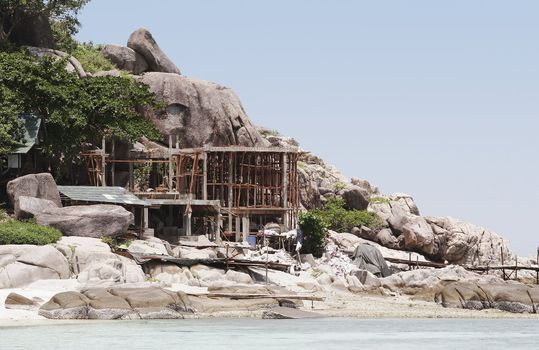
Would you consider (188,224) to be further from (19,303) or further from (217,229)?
(19,303)

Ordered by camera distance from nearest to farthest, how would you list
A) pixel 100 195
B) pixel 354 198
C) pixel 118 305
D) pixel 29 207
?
1. pixel 118 305
2. pixel 29 207
3. pixel 100 195
4. pixel 354 198

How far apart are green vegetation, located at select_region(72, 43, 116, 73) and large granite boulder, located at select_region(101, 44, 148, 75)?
481mm

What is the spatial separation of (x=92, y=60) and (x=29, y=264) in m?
30.8

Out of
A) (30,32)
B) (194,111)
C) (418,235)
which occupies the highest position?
(30,32)

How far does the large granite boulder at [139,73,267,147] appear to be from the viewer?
6469cm

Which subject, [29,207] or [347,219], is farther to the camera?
[347,219]

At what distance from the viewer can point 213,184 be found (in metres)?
60.6

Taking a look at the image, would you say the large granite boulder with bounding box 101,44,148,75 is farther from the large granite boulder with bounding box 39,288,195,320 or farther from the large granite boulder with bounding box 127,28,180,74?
the large granite boulder with bounding box 39,288,195,320

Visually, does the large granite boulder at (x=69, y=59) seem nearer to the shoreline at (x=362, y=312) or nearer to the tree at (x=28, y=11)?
the tree at (x=28, y=11)

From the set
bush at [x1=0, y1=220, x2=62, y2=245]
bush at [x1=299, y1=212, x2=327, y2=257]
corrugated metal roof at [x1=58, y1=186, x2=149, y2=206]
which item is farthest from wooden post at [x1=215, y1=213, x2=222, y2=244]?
bush at [x1=0, y1=220, x2=62, y2=245]

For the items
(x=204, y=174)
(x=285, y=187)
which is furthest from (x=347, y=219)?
(x=204, y=174)

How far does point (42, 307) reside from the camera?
37344 mm

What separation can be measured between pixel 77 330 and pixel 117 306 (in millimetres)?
3002

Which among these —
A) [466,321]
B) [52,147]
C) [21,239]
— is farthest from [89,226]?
[466,321]
